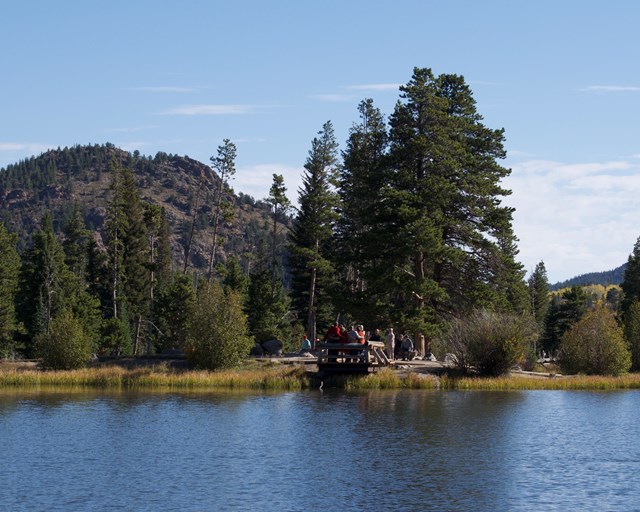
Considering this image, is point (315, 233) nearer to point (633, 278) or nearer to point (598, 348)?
point (598, 348)

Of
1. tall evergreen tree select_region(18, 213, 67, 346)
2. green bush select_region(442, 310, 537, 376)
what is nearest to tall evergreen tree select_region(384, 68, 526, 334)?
green bush select_region(442, 310, 537, 376)

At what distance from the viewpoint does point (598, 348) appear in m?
60.0

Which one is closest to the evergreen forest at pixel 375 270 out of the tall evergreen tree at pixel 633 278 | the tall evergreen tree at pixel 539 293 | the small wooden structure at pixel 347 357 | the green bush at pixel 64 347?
the green bush at pixel 64 347

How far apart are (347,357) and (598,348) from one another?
1757 centimetres

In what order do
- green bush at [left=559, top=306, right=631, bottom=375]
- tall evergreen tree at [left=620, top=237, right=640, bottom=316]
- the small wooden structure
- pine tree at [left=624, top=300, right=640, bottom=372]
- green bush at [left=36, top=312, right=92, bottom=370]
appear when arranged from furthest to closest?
tall evergreen tree at [left=620, top=237, right=640, bottom=316] → pine tree at [left=624, top=300, right=640, bottom=372] → green bush at [left=559, top=306, right=631, bottom=375] → green bush at [left=36, top=312, right=92, bottom=370] → the small wooden structure

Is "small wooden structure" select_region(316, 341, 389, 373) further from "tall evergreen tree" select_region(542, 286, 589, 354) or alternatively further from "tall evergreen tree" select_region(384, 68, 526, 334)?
"tall evergreen tree" select_region(542, 286, 589, 354)

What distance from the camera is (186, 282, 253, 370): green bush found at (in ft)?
182

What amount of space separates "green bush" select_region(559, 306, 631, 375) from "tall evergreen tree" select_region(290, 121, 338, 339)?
2608 centimetres

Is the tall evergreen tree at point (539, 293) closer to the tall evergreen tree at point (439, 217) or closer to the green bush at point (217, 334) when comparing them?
the tall evergreen tree at point (439, 217)

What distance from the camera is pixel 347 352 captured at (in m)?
54.0

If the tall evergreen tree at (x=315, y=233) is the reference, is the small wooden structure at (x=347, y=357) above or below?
below

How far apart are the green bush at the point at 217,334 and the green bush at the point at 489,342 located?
1261 cm

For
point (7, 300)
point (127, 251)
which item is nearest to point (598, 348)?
point (7, 300)

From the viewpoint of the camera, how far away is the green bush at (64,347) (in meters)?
56.8
